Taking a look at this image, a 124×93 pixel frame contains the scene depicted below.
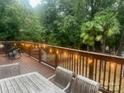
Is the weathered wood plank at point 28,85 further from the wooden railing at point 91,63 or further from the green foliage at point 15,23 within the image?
the green foliage at point 15,23

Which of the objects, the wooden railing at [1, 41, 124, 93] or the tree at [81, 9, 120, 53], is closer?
the wooden railing at [1, 41, 124, 93]

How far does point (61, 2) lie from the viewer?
60.1 feet

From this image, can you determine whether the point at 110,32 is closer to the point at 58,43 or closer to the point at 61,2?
the point at 58,43

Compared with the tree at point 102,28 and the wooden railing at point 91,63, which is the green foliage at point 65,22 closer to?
the tree at point 102,28

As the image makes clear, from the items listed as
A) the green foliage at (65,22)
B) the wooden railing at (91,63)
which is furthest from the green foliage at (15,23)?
the wooden railing at (91,63)

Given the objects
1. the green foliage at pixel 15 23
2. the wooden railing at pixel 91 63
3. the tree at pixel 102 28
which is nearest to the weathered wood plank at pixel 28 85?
the wooden railing at pixel 91 63

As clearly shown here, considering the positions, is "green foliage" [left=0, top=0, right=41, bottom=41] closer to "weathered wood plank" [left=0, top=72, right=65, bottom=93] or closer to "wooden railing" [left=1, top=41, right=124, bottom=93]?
"wooden railing" [left=1, top=41, right=124, bottom=93]

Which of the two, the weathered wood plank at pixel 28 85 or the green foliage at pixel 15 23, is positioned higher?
the green foliage at pixel 15 23

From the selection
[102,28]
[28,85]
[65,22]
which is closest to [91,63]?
[28,85]

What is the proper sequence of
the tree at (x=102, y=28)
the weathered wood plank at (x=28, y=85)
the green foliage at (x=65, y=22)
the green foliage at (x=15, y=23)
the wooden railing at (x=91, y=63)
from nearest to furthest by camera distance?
1. the weathered wood plank at (x=28, y=85)
2. the wooden railing at (x=91, y=63)
3. the green foliage at (x=15, y=23)
4. the green foliage at (x=65, y=22)
5. the tree at (x=102, y=28)

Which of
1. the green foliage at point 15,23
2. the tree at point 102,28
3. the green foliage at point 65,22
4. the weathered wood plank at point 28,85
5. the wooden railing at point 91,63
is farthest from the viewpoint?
the tree at point 102,28

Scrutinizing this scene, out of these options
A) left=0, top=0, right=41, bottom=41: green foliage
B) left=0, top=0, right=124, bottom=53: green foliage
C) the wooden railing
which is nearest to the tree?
left=0, top=0, right=124, bottom=53: green foliage

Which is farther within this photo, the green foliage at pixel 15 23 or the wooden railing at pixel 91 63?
the green foliage at pixel 15 23

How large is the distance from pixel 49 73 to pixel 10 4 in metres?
9.67
